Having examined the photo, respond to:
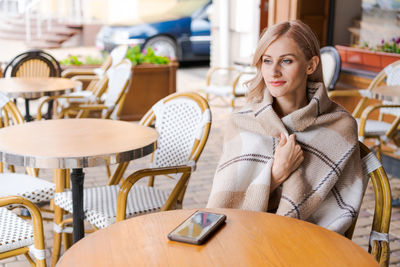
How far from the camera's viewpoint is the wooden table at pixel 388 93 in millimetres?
3910

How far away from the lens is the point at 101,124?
114 inches

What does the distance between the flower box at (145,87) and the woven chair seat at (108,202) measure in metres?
4.04

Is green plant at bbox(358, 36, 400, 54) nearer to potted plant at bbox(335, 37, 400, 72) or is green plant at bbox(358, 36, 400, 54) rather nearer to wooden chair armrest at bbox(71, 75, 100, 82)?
potted plant at bbox(335, 37, 400, 72)

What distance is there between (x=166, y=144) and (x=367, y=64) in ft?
12.3

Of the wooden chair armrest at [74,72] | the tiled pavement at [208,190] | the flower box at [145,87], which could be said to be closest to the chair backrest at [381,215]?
the tiled pavement at [208,190]

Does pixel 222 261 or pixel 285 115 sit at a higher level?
pixel 285 115

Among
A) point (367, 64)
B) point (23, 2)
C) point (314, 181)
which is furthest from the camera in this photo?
point (23, 2)

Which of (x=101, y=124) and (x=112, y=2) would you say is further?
(x=112, y=2)

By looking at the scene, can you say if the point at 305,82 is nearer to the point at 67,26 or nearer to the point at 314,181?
the point at 314,181

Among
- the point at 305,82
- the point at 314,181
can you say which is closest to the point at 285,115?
the point at 305,82

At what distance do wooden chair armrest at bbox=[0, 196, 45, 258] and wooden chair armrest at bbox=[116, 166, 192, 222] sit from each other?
35 cm

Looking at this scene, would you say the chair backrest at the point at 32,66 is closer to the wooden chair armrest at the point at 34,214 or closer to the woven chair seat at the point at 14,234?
the woven chair seat at the point at 14,234

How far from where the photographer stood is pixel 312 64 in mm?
1902

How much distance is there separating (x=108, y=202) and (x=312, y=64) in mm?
1278
